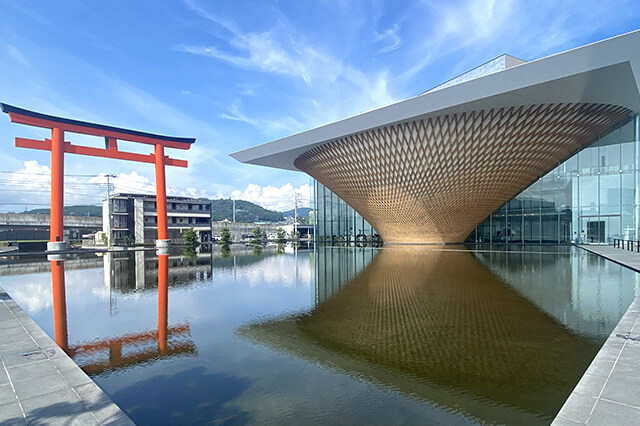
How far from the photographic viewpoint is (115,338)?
18.3 feet

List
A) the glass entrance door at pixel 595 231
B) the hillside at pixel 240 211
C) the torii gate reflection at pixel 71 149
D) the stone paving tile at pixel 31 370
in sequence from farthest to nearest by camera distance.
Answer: the hillside at pixel 240 211 → the glass entrance door at pixel 595 231 → the torii gate reflection at pixel 71 149 → the stone paving tile at pixel 31 370

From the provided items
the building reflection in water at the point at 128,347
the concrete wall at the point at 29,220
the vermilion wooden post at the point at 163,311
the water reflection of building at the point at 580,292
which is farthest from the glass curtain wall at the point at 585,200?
the concrete wall at the point at 29,220

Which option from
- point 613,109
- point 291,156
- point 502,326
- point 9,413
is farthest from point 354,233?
point 9,413

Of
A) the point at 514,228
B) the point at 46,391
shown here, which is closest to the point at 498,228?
the point at 514,228

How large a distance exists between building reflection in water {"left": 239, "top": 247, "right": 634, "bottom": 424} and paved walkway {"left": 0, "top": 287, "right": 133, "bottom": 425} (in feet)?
7.74

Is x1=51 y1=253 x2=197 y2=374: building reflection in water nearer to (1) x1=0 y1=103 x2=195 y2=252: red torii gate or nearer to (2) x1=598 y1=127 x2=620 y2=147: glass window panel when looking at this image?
(1) x1=0 y1=103 x2=195 y2=252: red torii gate

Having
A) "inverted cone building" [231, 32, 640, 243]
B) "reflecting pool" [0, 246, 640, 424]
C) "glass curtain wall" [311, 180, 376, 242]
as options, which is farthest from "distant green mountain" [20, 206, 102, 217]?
"reflecting pool" [0, 246, 640, 424]

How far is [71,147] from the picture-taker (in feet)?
88.3

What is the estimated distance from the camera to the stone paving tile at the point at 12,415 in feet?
9.05

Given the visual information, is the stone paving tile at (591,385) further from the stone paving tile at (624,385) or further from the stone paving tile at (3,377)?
the stone paving tile at (3,377)

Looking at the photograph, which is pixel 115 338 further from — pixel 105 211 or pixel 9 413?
pixel 105 211

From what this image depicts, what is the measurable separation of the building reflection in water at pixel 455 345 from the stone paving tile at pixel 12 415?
9.39ft

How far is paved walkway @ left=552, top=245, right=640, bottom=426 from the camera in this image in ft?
Answer: 8.73

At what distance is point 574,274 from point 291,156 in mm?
22233
